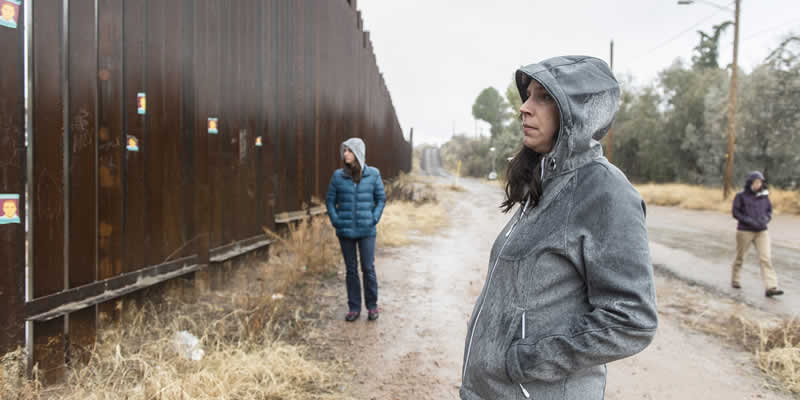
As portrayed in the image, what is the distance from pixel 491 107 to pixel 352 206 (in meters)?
100

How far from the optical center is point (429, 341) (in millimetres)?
4559

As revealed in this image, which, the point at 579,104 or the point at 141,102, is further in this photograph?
the point at 141,102

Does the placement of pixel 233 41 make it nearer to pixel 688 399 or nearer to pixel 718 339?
pixel 688 399

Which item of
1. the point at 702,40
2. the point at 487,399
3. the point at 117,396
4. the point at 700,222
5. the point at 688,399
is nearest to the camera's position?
the point at 487,399

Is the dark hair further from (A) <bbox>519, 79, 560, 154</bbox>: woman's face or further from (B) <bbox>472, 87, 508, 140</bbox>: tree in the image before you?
(B) <bbox>472, 87, 508, 140</bbox>: tree

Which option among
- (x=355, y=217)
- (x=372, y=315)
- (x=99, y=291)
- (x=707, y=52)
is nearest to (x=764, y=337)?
(x=372, y=315)

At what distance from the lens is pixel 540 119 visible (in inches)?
59.9

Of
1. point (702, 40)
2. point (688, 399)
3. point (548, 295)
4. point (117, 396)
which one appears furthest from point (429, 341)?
point (702, 40)

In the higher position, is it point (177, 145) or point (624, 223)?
point (177, 145)

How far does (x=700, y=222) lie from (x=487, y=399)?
15.2m

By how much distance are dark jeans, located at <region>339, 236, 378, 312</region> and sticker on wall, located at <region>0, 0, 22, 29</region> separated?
3.10 metres

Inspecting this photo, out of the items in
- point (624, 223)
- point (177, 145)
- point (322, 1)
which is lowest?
point (624, 223)

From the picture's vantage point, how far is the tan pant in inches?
246

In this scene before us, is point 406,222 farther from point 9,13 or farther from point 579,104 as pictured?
point 579,104
